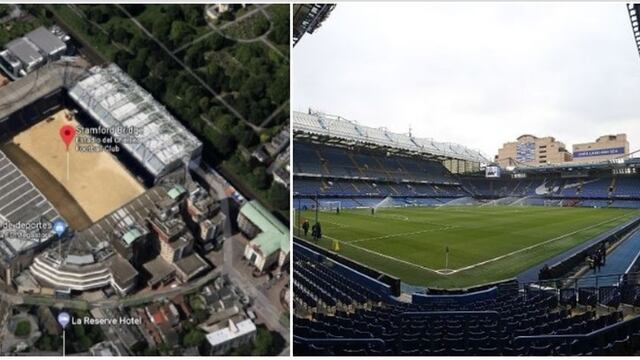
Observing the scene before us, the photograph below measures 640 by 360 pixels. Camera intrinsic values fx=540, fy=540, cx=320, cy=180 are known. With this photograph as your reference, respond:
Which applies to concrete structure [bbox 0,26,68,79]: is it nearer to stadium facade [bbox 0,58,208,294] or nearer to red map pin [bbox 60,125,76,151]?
stadium facade [bbox 0,58,208,294]

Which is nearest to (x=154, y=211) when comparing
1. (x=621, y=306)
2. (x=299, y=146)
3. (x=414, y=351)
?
(x=299, y=146)

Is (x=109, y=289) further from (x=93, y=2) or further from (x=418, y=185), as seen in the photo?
(x=418, y=185)

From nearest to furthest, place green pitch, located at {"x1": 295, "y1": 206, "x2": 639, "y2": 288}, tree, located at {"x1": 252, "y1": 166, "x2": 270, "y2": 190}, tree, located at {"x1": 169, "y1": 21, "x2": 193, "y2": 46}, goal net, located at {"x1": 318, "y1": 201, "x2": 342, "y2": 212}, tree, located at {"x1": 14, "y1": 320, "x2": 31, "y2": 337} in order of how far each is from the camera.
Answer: tree, located at {"x1": 14, "y1": 320, "x2": 31, "y2": 337} → tree, located at {"x1": 252, "y1": 166, "x2": 270, "y2": 190} → tree, located at {"x1": 169, "y1": 21, "x2": 193, "y2": 46} → green pitch, located at {"x1": 295, "y1": 206, "x2": 639, "y2": 288} → goal net, located at {"x1": 318, "y1": 201, "x2": 342, "y2": 212}

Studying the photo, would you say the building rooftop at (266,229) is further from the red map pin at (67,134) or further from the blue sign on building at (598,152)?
Answer: the blue sign on building at (598,152)

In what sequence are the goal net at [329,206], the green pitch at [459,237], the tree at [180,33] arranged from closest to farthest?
the tree at [180,33] → the green pitch at [459,237] → the goal net at [329,206]

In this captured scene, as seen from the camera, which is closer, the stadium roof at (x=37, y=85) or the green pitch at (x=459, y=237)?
the stadium roof at (x=37, y=85)

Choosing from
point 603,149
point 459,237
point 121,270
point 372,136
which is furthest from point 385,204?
point 121,270

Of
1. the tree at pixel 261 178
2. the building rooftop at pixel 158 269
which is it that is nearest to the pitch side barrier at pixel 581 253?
the tree at pixel 261 178

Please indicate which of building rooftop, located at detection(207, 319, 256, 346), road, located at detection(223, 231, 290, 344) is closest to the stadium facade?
road, located at detection(223, 231, 290, 344)
